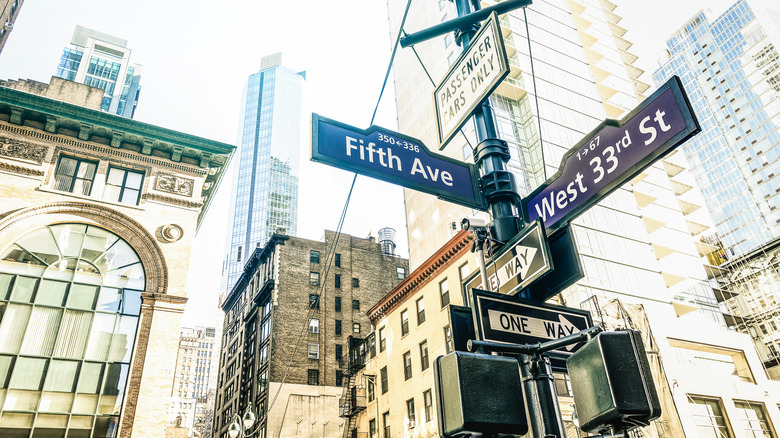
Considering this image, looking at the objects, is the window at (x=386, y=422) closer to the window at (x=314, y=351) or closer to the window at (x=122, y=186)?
the window at (x=314, y=351)

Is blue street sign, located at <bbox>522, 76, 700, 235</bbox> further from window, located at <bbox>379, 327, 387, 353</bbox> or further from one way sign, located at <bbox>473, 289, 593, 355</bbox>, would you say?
window, located at <bbox>379, 327, 387, 353</bbox>

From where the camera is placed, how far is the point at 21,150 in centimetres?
2209

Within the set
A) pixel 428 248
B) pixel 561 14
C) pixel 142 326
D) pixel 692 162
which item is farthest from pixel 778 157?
pixel 142 326

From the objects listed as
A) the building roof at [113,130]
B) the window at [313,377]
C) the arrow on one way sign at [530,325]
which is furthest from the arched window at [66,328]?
the window at [313,377]

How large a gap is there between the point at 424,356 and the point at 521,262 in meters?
29.9

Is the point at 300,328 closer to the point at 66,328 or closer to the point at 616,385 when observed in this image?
the point at 66,328

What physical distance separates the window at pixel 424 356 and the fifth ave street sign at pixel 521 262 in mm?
28841

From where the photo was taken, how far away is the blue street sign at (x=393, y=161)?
5579 millimetres

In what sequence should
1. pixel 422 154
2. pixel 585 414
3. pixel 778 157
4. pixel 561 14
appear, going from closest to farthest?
1. pixel 585 414
2. pixel 422 154
3. pixel 561 14
4. pixel 778 157

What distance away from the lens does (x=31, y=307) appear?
64.5 ft

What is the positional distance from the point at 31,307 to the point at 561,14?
55.0m

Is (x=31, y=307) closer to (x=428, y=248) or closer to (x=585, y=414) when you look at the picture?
(x=585, y=414)

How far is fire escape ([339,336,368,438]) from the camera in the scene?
136 ft

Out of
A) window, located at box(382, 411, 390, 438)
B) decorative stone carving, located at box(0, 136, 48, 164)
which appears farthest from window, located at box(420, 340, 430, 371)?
decorative stone carving, located at box(0, 136, 48, 164)
